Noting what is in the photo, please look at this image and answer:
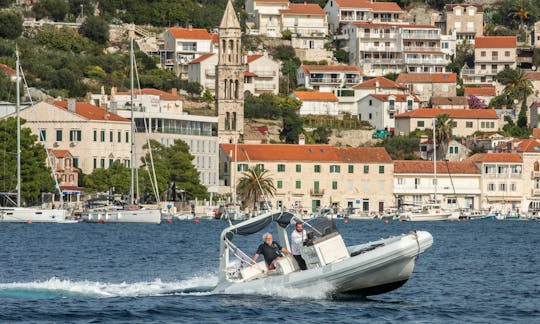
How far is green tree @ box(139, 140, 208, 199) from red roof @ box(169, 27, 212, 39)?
5470cm

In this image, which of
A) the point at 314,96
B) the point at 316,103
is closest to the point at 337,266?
the point at 316,103

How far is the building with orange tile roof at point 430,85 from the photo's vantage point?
628 feet

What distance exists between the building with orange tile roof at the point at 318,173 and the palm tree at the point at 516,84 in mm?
40725

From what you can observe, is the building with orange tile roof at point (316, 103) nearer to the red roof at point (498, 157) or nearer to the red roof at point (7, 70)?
the red roof at point (498, 157)

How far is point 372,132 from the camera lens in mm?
175250

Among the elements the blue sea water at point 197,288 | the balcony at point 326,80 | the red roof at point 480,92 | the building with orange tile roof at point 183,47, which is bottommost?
the blue sea water at point 197,288

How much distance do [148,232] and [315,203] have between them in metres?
49.7

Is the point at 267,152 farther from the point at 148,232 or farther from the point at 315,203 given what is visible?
the point at 148,232

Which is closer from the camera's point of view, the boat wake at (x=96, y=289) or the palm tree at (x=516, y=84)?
the boat wake at (x=96, y=289)

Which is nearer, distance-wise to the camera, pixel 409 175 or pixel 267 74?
pixel 409 175

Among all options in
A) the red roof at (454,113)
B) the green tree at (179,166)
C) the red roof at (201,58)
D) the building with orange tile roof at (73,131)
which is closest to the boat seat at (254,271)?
the green tree at (179,166)

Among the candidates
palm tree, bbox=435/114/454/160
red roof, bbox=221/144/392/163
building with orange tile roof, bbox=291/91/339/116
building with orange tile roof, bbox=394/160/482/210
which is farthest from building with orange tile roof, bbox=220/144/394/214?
building with orange tile roof, bbox=291/91/339/116

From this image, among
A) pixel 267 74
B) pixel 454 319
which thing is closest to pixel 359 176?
pixel 267 74

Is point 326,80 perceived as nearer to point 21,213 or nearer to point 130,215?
point 130,215
